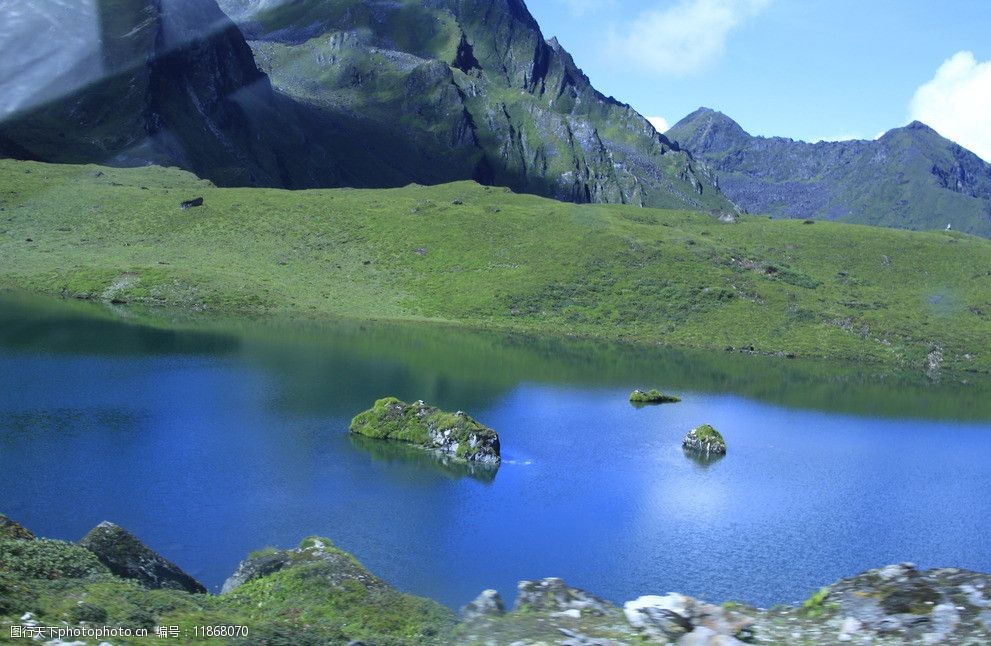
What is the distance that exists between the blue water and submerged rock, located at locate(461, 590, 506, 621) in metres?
14.4

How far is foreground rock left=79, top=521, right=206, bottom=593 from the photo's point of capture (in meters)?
24.3

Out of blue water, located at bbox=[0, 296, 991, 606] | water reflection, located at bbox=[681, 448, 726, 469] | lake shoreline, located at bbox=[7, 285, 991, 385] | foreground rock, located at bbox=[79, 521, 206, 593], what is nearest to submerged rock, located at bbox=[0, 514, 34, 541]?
foreground rock, located at bbox=[79, 521, 206, 593]

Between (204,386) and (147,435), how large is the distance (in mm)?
17131

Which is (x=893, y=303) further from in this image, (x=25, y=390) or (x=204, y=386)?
(x=25, y=390)

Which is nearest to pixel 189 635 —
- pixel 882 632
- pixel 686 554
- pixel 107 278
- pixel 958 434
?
pixel 882 632

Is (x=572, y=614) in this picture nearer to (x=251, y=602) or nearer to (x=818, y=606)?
(x=818, y=606)

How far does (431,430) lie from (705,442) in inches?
880

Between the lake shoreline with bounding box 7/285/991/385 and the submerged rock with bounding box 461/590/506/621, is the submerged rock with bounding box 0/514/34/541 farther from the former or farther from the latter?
the lake shoreline with bounding box 7/285/991/385

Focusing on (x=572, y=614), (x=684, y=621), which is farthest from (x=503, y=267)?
(x=684, y=621)

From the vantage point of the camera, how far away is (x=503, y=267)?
155 meters

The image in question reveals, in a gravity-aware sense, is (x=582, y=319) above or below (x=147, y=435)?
above

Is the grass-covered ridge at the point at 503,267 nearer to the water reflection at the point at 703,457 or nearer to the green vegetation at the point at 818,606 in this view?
the water reflection at the point at 703,457

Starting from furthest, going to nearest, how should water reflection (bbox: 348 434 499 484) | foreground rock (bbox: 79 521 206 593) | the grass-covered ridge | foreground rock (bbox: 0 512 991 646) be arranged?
1. the grass-covered ridge
2. water reflection (bbox: 348 434 499 484)
3. foreground rock (bbox: 79 521 206 593)
4. foreground rock (bbox: 0 512 991 646)

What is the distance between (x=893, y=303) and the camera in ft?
490
